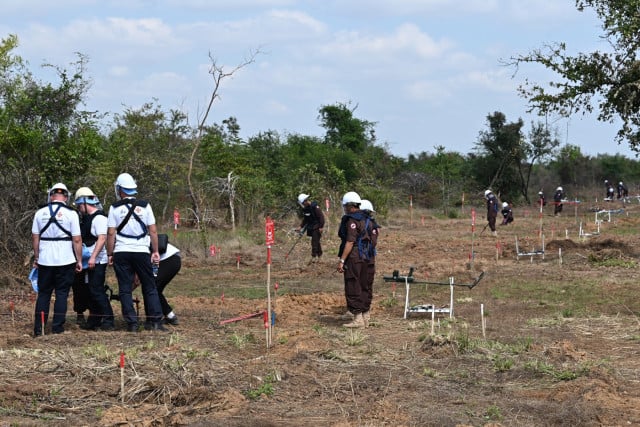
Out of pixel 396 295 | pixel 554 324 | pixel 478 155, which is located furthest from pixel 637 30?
pixel 478 155

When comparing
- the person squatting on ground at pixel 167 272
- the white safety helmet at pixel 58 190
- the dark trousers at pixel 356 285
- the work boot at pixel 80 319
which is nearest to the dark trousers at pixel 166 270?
the person squatting on ground at pixel 167 272

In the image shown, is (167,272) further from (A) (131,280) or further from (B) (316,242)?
(B) (316,242)

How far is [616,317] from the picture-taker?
12430mm

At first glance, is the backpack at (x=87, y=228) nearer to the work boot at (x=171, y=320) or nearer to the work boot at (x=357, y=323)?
the work boot at (x=171, y=320)

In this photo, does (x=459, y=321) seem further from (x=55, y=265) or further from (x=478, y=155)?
(x=478, y=155)

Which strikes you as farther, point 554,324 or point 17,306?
point 17,306

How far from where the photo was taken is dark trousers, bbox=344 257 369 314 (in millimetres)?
11969

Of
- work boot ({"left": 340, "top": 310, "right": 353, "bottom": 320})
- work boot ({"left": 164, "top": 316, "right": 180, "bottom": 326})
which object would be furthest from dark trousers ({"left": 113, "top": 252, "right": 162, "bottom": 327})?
work boot ({"left": 340, "top": 310, "right": 353, "bottom": 320})

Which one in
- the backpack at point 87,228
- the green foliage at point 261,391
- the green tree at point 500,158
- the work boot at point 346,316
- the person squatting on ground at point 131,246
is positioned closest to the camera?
the green foliage at point 261,391

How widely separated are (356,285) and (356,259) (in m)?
0.36

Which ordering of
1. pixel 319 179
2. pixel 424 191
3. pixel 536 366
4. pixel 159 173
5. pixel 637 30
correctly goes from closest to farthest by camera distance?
pixel 536 366 → pixel 637 30 → pixel 159 173 → pixel 319 179 → pixel 424 191

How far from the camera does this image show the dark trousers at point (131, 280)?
10398mm

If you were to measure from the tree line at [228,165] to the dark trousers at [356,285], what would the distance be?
21.3 feet

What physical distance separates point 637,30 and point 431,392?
1449cm
